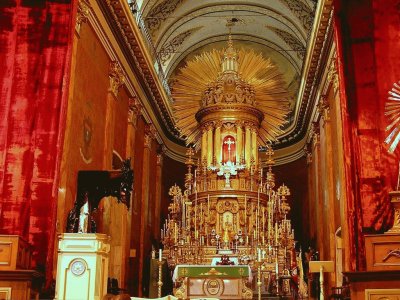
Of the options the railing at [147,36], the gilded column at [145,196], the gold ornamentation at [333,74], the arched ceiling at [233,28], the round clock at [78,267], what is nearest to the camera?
the round clock at [78,267]

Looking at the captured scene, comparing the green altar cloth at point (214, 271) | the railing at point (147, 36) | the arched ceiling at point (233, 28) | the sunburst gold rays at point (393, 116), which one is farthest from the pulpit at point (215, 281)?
the arched ceiling at point (233, 28)

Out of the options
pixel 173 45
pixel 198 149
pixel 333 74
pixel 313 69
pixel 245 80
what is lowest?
pixel 198 149

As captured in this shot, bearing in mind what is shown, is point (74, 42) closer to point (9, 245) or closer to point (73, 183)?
point (73, 183)

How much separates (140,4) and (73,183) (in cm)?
857

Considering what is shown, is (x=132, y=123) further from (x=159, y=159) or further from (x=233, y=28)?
(x=233, y=28)

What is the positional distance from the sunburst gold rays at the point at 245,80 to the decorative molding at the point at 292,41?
1.53 meters

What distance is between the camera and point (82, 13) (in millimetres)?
11562

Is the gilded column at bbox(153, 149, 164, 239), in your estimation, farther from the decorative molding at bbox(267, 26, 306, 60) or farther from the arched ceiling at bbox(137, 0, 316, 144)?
the decorative molding at bbox(267, 26, 306, 60)

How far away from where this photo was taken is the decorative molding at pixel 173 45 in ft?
71.3

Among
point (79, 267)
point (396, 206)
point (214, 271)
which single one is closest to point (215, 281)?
point (214, 271)

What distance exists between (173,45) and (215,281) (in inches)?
501

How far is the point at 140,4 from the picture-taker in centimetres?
1778

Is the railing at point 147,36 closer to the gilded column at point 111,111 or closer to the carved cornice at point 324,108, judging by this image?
the gilded column at point 111,111

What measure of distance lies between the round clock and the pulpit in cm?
354
